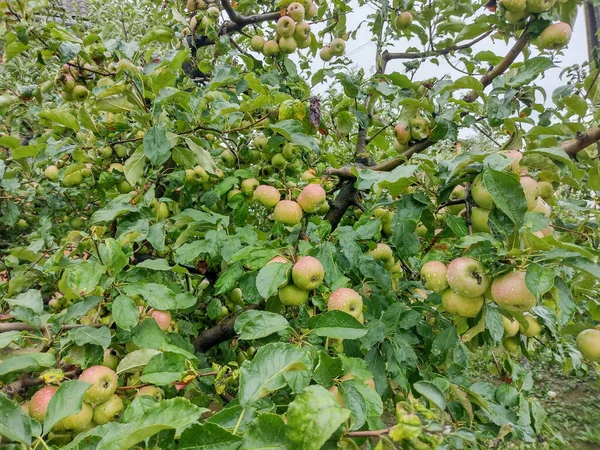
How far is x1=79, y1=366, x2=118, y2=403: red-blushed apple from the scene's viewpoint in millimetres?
873

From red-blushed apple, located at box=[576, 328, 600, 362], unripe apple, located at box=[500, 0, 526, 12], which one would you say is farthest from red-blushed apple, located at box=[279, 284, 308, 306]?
unripe apple, located at box=[500, 0, 526, 12]

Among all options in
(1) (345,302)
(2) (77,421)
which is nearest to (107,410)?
(2) (77,421)

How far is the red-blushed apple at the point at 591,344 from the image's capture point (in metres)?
1.26

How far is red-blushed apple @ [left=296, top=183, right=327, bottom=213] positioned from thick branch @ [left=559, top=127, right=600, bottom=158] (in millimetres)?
734

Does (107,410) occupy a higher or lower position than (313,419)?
lower

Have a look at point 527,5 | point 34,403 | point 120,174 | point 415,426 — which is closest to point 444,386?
point 415,426

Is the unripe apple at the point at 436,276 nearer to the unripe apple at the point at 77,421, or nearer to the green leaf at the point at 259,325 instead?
the green leaf at the point at 259,325

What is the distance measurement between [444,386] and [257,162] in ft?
4.09

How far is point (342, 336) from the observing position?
2.88 feet

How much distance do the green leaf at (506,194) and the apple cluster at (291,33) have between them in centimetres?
157

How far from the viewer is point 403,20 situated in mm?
1893

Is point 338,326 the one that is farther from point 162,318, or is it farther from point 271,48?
point 271,48

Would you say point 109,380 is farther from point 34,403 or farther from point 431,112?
point 431,112

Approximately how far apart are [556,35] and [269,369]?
1.39 metres
